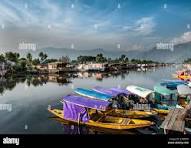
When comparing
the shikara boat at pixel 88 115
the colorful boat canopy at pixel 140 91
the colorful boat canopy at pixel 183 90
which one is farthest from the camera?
the shikara boat at pixel 88 115

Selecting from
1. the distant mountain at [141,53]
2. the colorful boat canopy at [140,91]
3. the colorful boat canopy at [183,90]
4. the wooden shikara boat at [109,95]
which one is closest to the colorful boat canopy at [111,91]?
the wooden shikara boat at [109,95]

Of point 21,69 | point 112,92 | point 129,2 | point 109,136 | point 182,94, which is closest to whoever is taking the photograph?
point 109,136

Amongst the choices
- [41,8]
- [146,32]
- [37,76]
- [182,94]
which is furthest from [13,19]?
[182,94]

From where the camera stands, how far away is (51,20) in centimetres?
266

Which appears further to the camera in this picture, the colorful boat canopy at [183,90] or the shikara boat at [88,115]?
the shikara boat at [88,115]

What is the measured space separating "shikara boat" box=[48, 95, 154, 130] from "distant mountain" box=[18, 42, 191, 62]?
2.32ft

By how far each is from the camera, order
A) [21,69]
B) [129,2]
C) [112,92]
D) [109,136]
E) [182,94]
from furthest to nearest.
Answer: [21,69] → [112,92] → [182,94] → [129,2] → [109,136]

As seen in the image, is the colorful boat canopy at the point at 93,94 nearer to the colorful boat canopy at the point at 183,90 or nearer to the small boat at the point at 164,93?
the small boat at the point at 164,93

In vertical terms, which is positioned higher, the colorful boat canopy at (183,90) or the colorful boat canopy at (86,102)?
the colorful boat canopy at (183,90)

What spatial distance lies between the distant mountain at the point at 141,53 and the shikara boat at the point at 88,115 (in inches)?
27.8

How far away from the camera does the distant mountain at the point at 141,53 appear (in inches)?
104

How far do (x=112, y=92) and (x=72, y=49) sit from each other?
71cm

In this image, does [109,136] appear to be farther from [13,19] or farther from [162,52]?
[13,19]

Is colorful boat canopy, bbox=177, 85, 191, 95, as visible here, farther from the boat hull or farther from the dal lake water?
the boat hull
